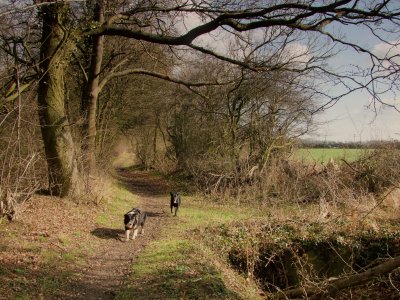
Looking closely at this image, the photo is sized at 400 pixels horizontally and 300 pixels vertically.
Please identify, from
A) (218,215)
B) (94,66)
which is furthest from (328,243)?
(94,66)

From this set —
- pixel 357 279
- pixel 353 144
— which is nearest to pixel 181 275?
pixel 357 279

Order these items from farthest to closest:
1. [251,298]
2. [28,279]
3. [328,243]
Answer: [328,243]
[251,298]
[28,279]

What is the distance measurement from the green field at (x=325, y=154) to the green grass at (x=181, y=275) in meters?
10.4

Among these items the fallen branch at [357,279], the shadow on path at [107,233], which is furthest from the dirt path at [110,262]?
the fallen branch at [357,279]

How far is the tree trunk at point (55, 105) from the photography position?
1193 centimetres

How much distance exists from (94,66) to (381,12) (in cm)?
1067

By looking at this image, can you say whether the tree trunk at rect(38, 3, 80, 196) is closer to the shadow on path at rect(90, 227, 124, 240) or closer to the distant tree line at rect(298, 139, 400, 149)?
the shadow on path at rect(90, 227, 124, 240)

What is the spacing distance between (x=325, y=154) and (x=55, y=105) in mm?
13047

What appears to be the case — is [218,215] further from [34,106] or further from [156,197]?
[34,106]

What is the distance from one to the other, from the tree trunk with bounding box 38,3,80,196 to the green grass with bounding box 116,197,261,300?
3.98 meters

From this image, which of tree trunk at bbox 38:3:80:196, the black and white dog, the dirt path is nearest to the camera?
the dirt path

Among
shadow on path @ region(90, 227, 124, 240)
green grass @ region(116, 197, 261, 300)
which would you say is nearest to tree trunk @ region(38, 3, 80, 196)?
shadow on path @ region(90, 227, 124, 240)

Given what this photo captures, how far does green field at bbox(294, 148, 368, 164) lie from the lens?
18.5 metres

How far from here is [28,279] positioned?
6621mm
